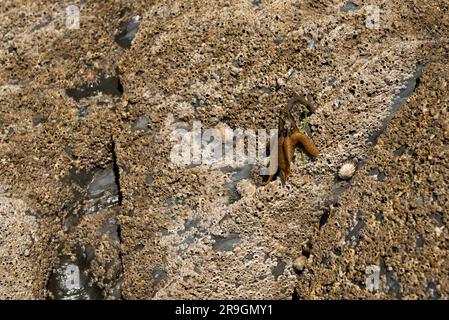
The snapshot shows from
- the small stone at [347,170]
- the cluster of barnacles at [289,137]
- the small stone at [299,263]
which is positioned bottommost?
the small stone at [299,263]

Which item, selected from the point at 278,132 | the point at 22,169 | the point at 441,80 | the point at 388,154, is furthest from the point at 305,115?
the point at 22,169

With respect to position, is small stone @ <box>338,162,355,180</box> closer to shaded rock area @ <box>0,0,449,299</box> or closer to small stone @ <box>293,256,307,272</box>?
shaded rock area @ <box>0,0,449,299</box>

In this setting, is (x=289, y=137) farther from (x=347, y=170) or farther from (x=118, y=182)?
(x=118, y=182)

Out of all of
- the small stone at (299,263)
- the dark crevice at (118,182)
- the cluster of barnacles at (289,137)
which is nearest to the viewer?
the cluster of barnacles at (289,137)

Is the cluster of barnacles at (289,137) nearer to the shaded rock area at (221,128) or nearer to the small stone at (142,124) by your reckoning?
the shaded rock area at (221,128)

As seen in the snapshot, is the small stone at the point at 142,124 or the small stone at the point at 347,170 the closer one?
the small stone at the point at 347,170

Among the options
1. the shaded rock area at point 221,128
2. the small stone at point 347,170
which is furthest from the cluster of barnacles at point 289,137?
the small stone at point 347,170

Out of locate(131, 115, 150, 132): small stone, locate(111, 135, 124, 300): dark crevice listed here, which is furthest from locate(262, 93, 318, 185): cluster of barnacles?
locate(111, 135, 124, 300): dark crevice
